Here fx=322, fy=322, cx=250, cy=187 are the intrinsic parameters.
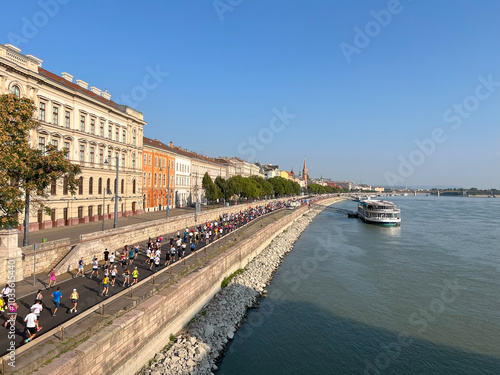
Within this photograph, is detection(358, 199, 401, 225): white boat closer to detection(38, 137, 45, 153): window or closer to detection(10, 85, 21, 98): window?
detection(38, 137, 45, 153): window

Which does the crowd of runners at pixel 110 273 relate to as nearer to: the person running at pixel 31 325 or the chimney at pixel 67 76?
the person running at pixel 31 325

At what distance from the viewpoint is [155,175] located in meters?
55.3

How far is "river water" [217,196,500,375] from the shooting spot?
16.7 metres

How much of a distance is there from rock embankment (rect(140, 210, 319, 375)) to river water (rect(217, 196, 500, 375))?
755 millimetres

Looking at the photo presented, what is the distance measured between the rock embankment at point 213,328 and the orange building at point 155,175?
83.5 ft

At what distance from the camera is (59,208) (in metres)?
31.9

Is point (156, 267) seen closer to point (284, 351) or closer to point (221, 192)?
point (284, 351)

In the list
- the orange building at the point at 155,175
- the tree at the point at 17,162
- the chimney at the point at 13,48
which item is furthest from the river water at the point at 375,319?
the chimney at the point at 13,48

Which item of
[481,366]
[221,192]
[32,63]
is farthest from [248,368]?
[221,192]

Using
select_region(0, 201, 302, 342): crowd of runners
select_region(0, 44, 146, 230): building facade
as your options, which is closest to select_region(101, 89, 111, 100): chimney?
select_region(0, 44, 146, 230): building facade

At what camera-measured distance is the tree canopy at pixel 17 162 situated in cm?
1541

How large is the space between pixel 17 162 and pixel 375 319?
2298 cm

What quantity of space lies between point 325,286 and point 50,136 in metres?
29.1

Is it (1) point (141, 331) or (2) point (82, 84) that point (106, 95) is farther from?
(1) point (141, 331)
